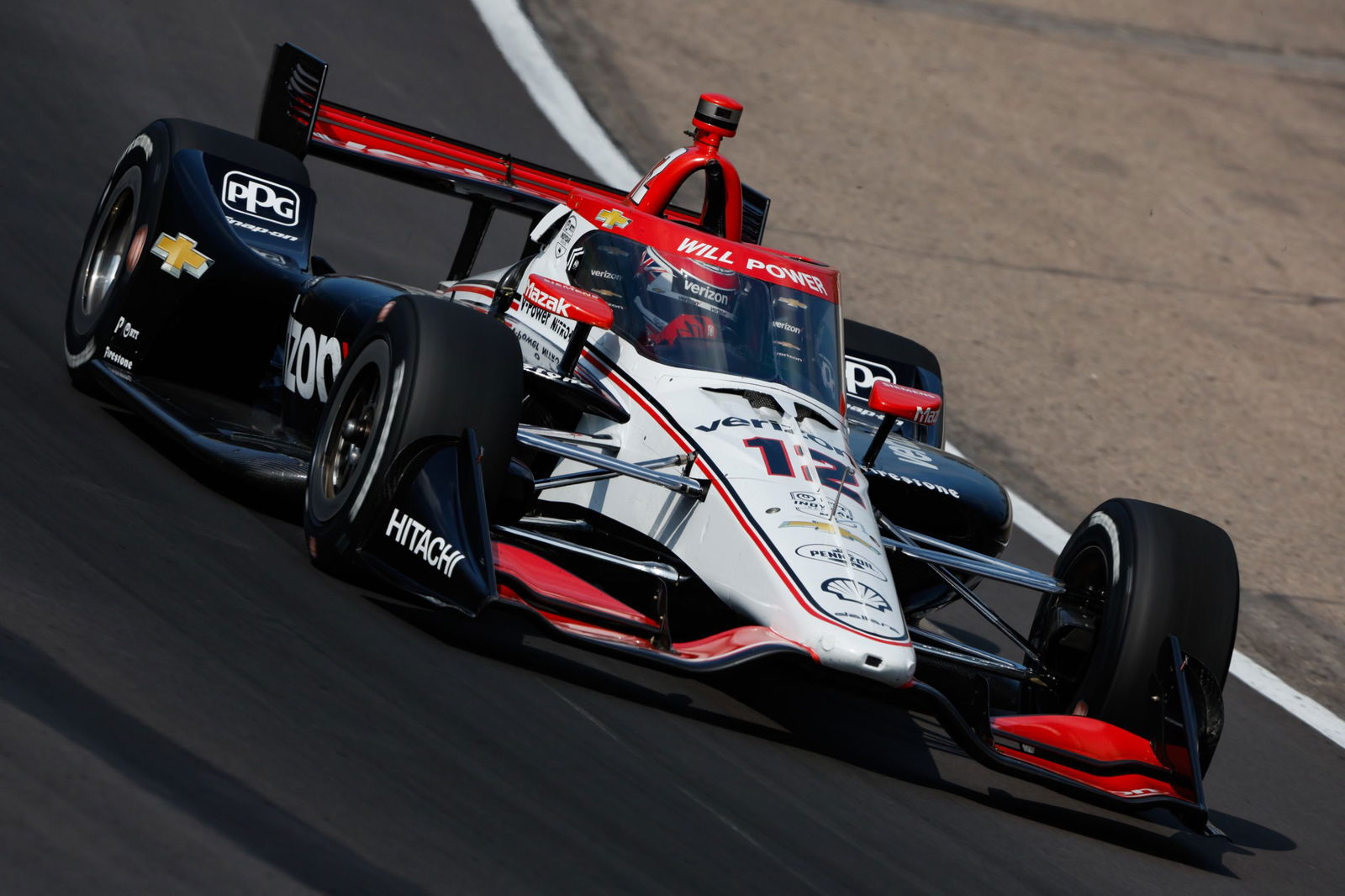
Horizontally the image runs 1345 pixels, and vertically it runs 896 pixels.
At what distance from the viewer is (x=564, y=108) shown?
14234mm

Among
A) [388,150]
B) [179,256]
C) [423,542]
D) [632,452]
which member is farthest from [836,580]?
[388,150]

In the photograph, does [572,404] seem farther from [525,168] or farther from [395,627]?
[525,168]

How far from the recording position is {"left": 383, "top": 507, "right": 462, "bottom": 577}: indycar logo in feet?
16.8

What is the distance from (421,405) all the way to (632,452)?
0.93 metres

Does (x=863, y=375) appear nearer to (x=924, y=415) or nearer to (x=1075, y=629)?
(x=924, y=415)

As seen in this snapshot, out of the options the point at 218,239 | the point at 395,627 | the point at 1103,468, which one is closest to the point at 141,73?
the point at 218,239

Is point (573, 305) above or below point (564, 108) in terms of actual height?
below

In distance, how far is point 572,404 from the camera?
6.22 m

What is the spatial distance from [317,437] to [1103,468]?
6218 millimetres

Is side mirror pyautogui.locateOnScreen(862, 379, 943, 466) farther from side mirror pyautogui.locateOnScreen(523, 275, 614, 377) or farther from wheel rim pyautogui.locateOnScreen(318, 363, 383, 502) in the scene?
wheel rim pyautogui.locateOnScreen(318, 363, 383, 502)

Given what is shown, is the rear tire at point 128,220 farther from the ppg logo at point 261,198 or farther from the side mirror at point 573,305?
the side mirror at point 573,305

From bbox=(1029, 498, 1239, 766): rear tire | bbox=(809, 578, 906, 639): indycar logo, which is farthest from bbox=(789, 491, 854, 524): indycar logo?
bbox=(1029, 498, 1239, 766): rear tire

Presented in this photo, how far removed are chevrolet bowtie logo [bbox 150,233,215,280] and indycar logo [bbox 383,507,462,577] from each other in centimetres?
219

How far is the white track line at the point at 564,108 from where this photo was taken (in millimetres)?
9633
